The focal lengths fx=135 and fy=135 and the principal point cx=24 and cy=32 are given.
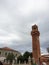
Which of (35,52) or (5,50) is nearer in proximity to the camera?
(35,52)

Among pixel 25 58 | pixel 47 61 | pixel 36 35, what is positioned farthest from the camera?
pixel 25 58

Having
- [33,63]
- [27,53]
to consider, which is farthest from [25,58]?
[33,63]

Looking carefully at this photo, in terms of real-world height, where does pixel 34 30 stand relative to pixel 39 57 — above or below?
above

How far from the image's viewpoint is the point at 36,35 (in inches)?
1155

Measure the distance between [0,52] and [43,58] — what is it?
3220 centimetres

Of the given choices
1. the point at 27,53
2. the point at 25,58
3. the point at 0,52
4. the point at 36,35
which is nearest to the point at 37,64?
the point at 36,35

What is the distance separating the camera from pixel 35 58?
2792 centimetres

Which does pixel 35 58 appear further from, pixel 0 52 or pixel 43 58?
pixel 0 52

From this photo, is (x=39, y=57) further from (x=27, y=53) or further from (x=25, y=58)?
(x=27, y=53)

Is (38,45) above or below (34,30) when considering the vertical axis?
below

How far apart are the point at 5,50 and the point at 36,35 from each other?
31.6m

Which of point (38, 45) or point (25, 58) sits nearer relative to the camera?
point (38, 45)

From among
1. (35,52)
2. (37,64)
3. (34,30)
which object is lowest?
(37,64)

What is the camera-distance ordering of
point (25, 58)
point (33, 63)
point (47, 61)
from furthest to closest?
point (25, 58) < point (47, 61) < point (33, 63)
